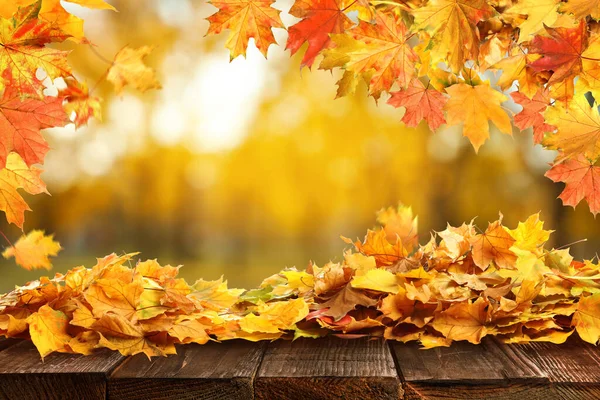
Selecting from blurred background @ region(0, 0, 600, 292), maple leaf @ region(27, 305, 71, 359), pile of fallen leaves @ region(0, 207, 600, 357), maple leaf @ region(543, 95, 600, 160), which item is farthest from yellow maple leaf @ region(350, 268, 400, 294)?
blurred background @ region(0, 0, 600, 292)

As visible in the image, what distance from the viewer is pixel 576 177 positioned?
1.05 meters

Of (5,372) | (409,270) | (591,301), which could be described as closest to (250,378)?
(5,372)

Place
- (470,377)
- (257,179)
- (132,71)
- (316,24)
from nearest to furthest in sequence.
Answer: (470,377) < (316,24) < (132,71) < (257,179)

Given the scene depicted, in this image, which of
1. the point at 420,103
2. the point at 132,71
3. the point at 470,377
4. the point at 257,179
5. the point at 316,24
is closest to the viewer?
the point at 470,377

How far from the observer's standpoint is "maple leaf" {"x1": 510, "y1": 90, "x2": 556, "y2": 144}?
3.69 feet

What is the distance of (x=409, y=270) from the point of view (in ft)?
3.52

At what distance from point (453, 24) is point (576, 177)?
0.38 m

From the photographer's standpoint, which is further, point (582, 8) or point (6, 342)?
point (6, 342)

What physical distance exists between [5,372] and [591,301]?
84 cm

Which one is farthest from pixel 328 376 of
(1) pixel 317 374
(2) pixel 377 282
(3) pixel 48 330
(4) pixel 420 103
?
(4) pixel 420 103

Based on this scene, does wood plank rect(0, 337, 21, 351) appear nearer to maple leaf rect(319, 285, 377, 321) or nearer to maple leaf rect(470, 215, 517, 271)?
maple leaf rect(319, 285, 377, 321)

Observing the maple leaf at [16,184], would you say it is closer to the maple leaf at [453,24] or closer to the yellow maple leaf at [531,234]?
the maple leaf at [453,24]

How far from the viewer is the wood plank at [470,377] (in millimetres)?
719

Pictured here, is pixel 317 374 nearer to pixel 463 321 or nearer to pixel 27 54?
pixel 463 321
